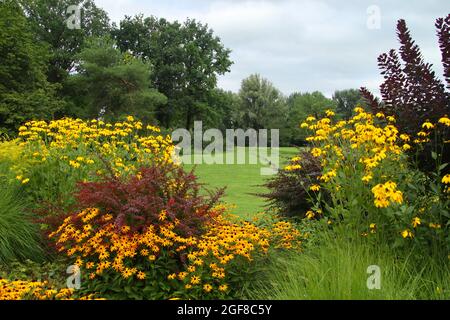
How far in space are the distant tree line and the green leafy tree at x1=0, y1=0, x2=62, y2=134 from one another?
6 cm

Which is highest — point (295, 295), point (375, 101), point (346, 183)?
point (375, 101)

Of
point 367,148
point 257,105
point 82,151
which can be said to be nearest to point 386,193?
point 367,148

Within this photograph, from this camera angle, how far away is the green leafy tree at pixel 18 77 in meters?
24.5

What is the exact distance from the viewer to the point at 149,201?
417 centimetres

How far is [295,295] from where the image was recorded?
10.2 feet

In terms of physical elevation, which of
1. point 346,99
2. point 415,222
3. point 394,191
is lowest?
point 415,222

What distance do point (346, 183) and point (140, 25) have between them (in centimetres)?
3906

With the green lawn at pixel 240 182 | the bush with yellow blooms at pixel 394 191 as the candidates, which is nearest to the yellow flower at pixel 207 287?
the bush with yellow blooms at pixel 394 191

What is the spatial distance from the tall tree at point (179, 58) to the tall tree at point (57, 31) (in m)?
4.71

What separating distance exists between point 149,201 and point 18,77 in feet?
85.9

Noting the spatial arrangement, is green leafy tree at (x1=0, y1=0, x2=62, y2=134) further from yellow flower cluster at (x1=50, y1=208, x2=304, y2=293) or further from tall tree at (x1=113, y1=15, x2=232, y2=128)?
yellow flower cluster at (x1=50, y1=208, x2=304, y2=293)

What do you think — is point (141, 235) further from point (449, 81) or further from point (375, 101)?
point (449, 81)

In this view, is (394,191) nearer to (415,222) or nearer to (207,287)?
(415,222)
